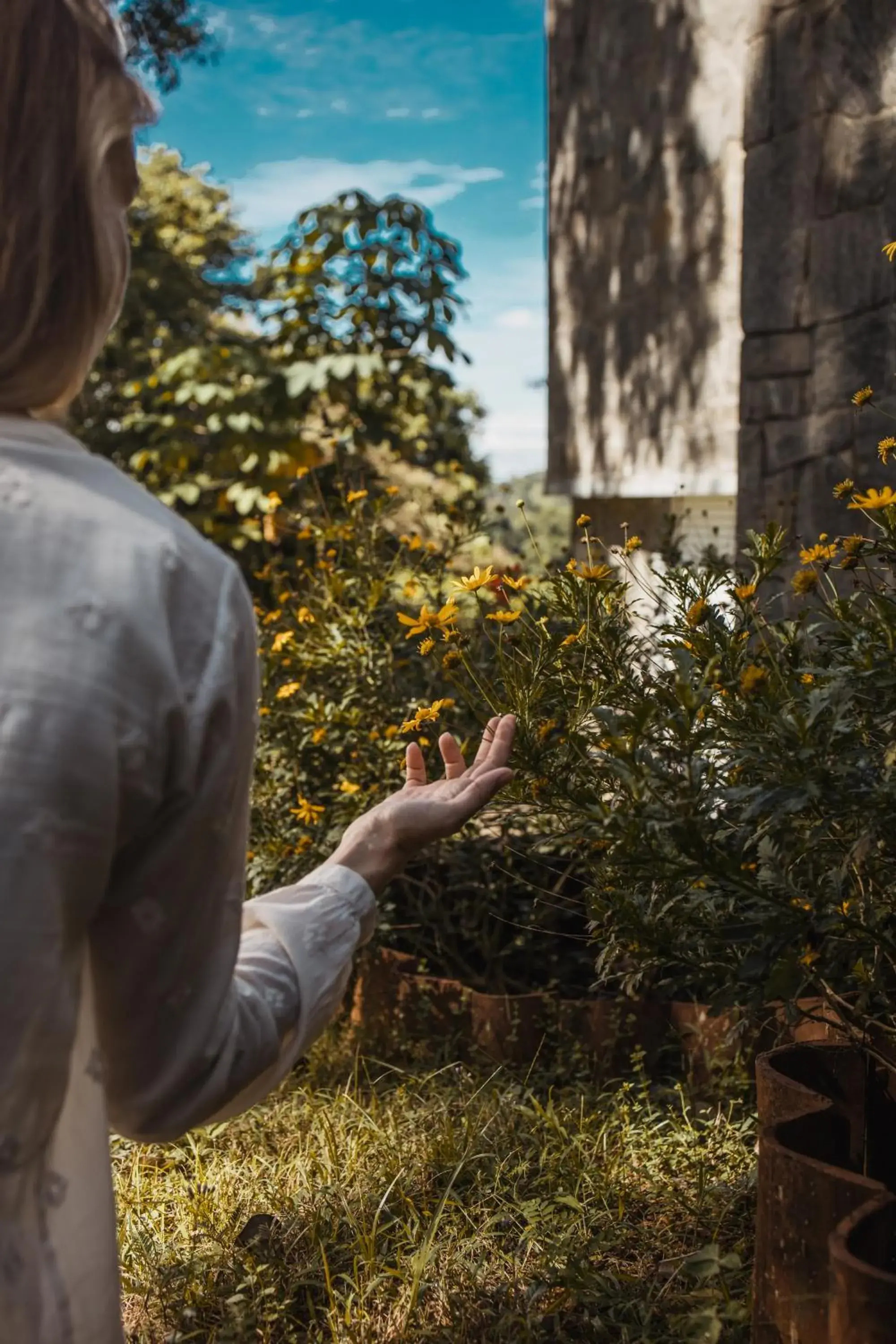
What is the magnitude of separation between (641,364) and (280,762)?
2.75 metres

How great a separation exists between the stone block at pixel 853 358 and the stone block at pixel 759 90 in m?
0.72

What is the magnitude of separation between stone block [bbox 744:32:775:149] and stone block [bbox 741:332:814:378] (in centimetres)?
62

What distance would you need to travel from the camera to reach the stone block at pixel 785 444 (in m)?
3.72

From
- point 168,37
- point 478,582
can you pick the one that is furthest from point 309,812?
point 168,37

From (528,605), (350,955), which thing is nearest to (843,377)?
(528,605)

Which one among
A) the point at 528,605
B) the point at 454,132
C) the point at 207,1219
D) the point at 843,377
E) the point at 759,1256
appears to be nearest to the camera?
the point at 759,1256

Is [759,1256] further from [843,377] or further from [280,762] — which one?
[843,377]

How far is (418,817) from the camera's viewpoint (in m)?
1.22

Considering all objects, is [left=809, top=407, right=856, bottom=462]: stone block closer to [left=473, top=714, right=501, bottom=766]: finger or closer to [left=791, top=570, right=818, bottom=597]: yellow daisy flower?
[left=791, top=570, right=818, bottom=597]: yellow daisy flower

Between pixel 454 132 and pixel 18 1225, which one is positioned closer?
pixel 18 1225

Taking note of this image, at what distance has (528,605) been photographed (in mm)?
2486

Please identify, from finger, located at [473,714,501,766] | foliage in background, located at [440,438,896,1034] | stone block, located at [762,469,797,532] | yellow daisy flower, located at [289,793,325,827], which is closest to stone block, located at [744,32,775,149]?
stone block, located at [762,469,797,532]

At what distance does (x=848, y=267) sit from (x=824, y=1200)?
2776 millimetres

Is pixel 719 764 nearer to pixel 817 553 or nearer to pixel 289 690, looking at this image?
pixel 817 553
